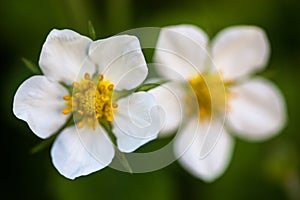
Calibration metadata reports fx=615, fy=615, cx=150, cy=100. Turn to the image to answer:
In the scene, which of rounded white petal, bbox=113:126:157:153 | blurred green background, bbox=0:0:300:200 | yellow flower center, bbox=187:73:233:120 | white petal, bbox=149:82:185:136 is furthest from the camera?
blurred green background, bbox=0:0:300:200

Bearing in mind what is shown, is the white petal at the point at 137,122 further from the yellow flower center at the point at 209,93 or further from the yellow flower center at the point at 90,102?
the yellow flower center at the point at 209,93

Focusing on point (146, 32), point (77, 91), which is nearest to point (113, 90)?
point (77, 91)

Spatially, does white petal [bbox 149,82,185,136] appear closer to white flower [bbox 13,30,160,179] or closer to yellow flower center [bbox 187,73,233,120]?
yellow flower center [bbox 187,73,233,120]

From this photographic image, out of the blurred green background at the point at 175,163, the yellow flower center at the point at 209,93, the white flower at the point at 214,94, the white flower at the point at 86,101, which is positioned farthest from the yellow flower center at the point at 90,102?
the blurred green background at the point at 175,163

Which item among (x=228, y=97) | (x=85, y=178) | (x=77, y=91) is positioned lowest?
(x=85, y=178)

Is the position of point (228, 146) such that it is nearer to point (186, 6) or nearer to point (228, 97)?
point (228, 97)

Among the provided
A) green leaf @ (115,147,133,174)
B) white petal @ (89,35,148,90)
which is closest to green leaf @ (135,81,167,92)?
white petal @ (89,35,148,90)
